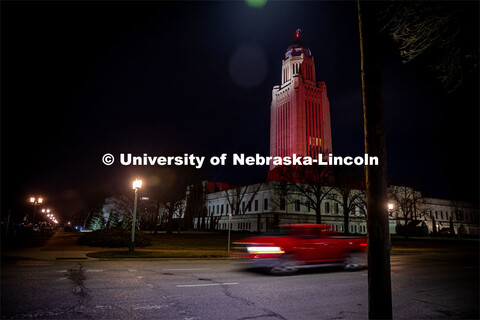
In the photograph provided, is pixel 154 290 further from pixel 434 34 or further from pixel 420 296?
pixel 434 34

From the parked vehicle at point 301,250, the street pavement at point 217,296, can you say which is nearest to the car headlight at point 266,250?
the parked vehicle at point 301,250

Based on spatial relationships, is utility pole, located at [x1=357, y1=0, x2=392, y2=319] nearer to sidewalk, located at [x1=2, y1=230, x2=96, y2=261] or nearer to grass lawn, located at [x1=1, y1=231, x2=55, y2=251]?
sidewalk, located at [x1=2, y1=230, x2=96, y2=261]

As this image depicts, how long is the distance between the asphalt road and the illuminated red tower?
89805 millimetres

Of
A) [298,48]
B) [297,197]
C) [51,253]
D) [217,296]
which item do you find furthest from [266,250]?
[298,48]

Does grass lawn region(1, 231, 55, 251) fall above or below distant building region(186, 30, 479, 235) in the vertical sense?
below

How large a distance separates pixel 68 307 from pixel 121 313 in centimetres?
125

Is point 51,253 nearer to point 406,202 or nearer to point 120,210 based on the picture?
point 406,202

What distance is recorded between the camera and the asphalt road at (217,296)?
6.02 m

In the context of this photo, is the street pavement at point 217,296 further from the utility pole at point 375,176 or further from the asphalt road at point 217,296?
the utility pole at point 375,176

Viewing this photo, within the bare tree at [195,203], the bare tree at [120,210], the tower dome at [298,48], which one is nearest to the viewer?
the bare tree at [195,203]

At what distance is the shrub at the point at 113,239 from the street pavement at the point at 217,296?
44.6 ft

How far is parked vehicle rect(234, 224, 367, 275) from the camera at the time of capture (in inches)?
430

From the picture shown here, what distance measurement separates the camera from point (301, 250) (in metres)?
11.2

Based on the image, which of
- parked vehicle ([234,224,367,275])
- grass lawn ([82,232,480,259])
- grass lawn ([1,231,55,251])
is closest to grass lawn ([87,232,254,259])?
grass lawn ([82,232,480,259])
